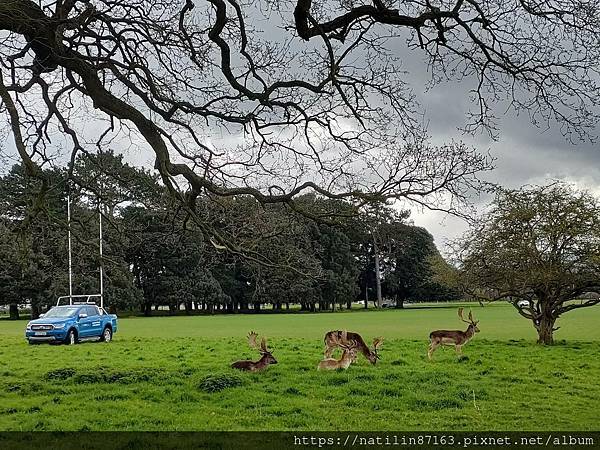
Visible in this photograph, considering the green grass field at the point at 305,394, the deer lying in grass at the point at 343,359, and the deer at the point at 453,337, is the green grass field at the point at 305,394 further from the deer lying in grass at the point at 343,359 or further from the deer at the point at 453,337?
the deer at the point at 453,337

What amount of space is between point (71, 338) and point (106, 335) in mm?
2009

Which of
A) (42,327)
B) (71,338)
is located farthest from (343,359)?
(42,327)

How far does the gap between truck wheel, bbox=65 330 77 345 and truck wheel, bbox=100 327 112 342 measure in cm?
149

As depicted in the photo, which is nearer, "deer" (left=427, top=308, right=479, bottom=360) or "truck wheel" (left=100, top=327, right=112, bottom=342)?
"deer" (left=427, top=308, right=479, bottom=360)

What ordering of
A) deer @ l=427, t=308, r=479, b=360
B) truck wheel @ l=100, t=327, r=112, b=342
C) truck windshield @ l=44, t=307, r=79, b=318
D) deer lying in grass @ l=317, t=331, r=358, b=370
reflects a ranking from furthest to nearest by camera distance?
truck wheel @ l=100, t=327, r=112, b=342 < truck windshield @ l=44, t=307, r=79, b=318 < deer @ l=427, t=308, r=479, b=360 < deer lying in grass @ l=317, t=331, r=358, b=370

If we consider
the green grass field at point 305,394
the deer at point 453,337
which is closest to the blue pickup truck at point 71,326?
the green grass field at point 305,394

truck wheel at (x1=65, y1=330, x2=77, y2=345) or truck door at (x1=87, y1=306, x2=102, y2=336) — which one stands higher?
truck door at (x1=87, y1=306, x2=102, y2=336)

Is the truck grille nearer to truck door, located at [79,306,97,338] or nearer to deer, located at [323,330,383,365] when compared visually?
truck door, located at [79,306,97,338]

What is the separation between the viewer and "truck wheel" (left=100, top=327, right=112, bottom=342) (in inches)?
941

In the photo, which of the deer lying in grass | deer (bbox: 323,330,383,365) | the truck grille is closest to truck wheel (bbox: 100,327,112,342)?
the truck grille

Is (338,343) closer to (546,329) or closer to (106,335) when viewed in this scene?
(546,329)

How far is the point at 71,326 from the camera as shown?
2220 cm

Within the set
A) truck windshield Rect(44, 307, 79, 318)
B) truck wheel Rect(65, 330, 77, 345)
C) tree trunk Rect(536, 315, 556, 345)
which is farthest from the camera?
truck windshield Rect(44, 307, 79, 318)

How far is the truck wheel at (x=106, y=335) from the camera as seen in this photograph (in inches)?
941
